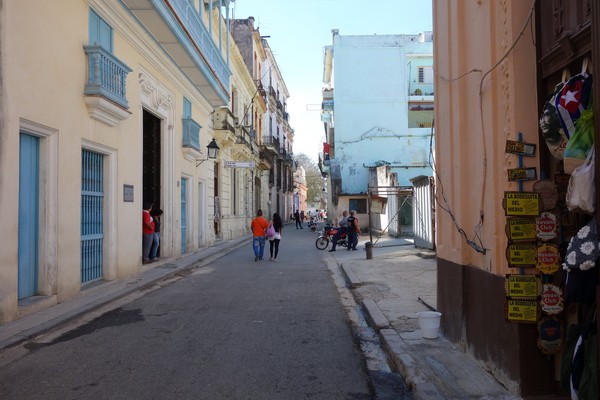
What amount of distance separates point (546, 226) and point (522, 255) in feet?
0.92

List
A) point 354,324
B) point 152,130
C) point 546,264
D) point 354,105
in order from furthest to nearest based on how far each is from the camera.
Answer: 1. point 354,105
2. point 152,130
3. point 354,324
4. point 546,264

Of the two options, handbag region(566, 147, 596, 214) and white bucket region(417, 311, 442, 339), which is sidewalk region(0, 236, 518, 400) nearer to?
white bucket region(417, 311, 442, 339)

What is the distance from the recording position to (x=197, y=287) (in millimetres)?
9953

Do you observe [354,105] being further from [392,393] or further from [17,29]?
[392,393]

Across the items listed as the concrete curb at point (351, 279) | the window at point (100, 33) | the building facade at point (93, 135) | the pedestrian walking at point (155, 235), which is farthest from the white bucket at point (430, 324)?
the pedestrian walking at point (155, 235)

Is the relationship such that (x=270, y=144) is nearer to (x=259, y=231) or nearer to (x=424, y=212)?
(x=259, y=231)

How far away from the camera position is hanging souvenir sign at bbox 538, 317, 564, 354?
3625 millimetres

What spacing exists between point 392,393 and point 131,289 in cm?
632

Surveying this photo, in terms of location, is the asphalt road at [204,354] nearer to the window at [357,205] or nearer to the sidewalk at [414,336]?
the sidewalk at [414,336]

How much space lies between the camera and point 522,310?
3703 mm

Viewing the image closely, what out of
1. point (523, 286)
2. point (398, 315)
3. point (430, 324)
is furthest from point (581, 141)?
point (398, 315)

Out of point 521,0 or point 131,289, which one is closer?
point 521,0

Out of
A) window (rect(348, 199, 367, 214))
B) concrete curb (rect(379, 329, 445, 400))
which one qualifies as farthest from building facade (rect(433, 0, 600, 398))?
window (rect(348, 199, 367, 214))

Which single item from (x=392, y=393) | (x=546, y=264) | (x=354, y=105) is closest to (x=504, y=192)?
(x=546, y=264)
